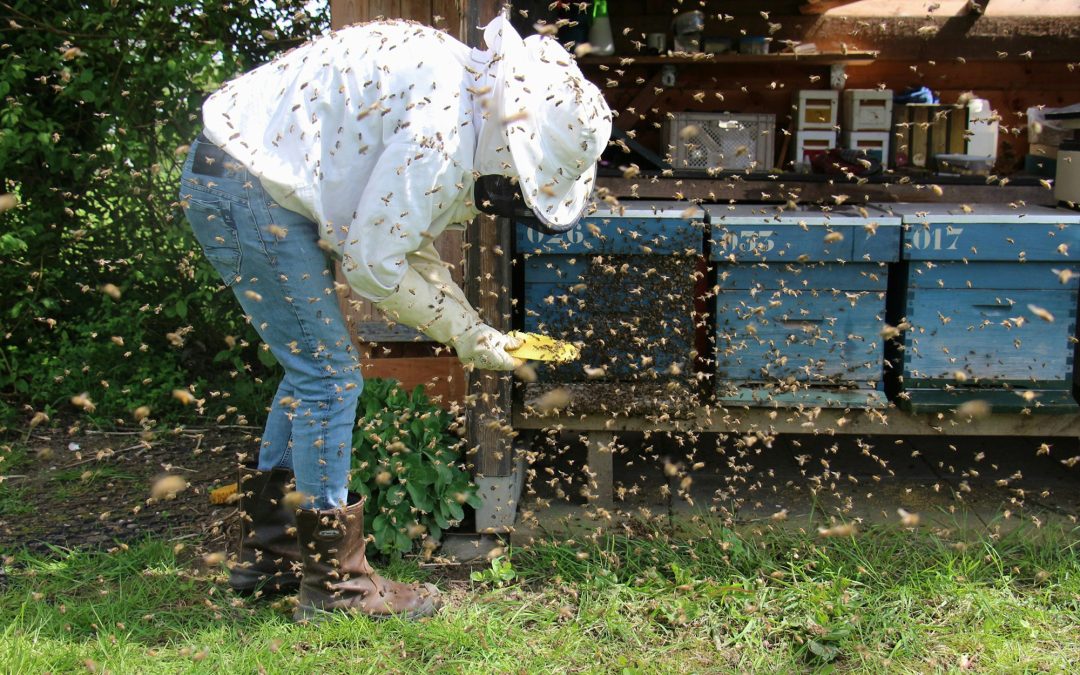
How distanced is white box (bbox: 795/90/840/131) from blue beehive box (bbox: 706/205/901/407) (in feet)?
4.20

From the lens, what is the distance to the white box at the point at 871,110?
4.30 metres

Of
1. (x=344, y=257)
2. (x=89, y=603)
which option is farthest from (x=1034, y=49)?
(x=89, y=603)

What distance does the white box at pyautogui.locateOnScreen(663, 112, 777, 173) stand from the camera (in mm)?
4113

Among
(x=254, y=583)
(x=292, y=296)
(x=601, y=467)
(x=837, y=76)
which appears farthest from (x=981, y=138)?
(x=254, y=583)

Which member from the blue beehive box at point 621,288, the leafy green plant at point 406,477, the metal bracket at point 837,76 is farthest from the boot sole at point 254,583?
the metal bracket at point 837,76

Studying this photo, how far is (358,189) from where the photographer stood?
7.84 feet

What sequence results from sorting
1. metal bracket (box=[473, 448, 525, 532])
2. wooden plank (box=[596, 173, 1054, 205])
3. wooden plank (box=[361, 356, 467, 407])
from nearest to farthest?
metal bracket (box=[473, 448, 525, 532]), wooden plank (box=[361, 356, 467, 407]), wooden plank (box=[596, 173, 1054, 205])

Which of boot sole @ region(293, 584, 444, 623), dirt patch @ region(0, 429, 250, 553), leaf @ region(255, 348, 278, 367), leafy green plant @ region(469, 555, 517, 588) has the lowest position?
dirt patch @ region(0, 429, 250, 553)

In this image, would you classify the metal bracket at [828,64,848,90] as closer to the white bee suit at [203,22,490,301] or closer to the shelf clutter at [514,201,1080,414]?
the shelf clutter at [514,201,1080,414]

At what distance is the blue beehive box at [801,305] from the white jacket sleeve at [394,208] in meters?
1.16

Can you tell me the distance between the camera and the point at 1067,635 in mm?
2658

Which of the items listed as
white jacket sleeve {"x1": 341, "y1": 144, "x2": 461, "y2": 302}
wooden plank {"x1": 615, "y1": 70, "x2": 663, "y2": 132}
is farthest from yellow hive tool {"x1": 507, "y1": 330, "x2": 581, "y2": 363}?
wooden plank {"x1": 615, "y1": 70, "x2": 663, "y2": 132}

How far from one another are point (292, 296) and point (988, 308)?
82.1 inches

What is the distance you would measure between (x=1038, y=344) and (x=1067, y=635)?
0.91 m
